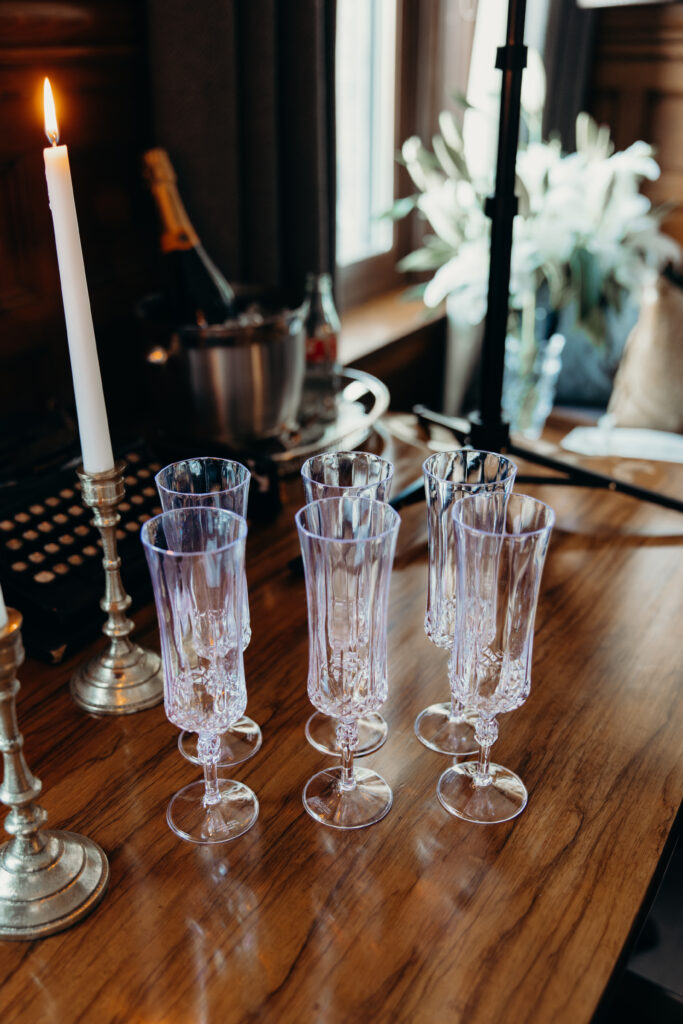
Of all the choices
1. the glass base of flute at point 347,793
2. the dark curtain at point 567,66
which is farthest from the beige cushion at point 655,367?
the glass base of flute at point 347,793

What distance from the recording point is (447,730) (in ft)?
2.73

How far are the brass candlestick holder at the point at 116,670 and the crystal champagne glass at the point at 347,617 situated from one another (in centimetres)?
20

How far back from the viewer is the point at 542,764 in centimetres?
79

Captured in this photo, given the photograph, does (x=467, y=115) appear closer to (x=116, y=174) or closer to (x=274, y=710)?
(x=116, y=174)

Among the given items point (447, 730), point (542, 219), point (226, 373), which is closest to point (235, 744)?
point (447, 730)

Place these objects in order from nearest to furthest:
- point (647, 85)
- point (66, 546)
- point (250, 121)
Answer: point (66, 546) < point (250, 121) < point (647, 85)

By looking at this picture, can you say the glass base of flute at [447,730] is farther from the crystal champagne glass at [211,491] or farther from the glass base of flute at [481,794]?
the crystal champagne glass at [211,491]

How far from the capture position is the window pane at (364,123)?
2.08m

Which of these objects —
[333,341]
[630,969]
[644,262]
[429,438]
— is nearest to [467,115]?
[644,262]

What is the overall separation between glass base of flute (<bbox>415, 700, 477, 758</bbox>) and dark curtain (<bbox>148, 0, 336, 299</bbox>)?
0.70 metres

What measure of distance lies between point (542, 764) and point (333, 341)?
87 centimetres

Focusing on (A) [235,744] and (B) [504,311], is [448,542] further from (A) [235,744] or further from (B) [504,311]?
(B) [504,311]

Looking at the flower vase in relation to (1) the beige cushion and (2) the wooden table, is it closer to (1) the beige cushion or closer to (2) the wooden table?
(1) the beige cushion

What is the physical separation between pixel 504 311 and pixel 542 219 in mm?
974
